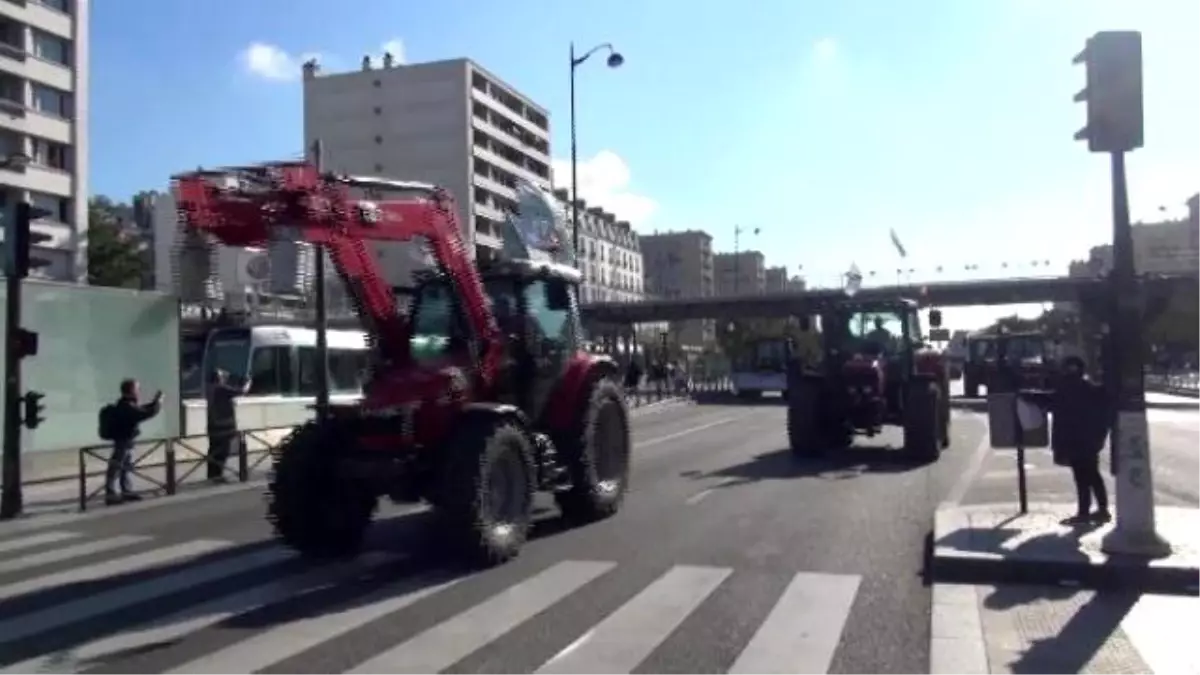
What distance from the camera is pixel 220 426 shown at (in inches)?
776

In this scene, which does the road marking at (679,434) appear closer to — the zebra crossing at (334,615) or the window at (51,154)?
the zebra crossing at (334,615)

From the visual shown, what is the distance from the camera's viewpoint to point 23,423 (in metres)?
15.9

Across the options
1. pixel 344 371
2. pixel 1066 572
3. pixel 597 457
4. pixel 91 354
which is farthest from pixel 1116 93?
pixel 344 371

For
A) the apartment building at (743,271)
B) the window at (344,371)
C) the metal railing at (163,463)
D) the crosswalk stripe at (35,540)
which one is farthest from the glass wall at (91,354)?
the apartment building at (743,271)

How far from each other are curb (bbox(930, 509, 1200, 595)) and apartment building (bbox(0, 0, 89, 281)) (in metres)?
55.8

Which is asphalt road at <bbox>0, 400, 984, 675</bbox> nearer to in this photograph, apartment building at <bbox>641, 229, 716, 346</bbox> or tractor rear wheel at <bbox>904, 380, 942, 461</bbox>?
tractor rear wheel at <bbox>904, 380, 942, 461</bbox>

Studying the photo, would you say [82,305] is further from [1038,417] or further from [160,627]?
[1038,417]

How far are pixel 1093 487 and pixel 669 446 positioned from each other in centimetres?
1282

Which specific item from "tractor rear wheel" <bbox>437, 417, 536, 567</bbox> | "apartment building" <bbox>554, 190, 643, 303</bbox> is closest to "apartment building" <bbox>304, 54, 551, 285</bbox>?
"apartment building" <bbox>554, 190, 643, 303</bbox>

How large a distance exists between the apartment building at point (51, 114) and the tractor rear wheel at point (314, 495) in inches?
2041

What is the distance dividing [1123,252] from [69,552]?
402 inches

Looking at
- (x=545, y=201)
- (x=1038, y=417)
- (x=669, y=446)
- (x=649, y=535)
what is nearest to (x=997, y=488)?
(x=1038, y=417)

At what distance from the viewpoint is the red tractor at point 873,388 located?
18859 millimetres

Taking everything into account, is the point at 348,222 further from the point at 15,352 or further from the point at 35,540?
the point at 15,352
